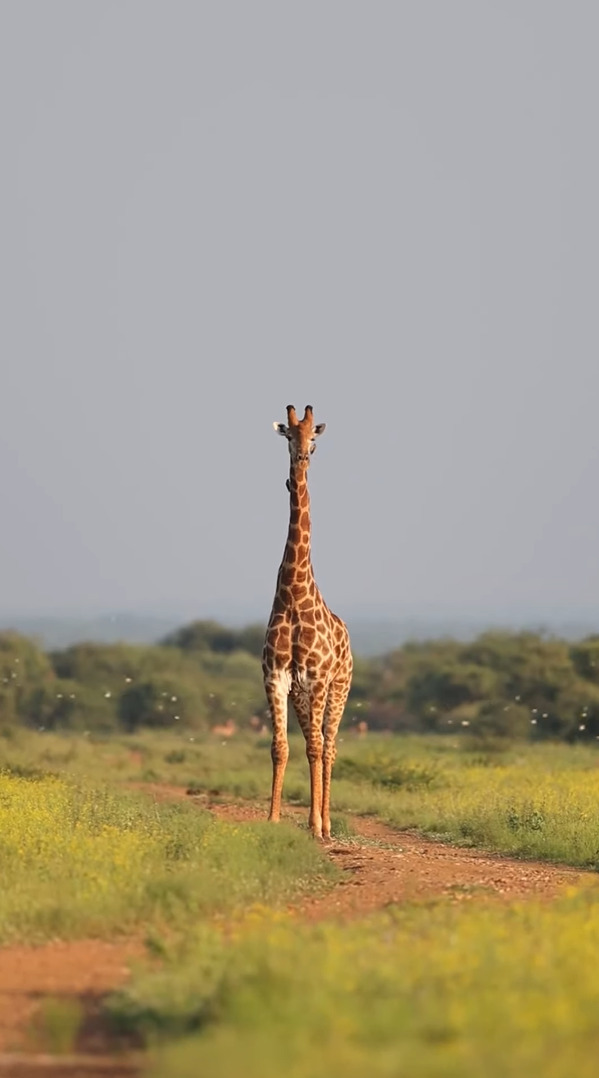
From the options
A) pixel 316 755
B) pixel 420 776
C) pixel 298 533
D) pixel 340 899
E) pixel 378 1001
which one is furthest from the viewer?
pixel 420 776

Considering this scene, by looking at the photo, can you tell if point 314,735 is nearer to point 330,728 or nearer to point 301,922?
point 330,728

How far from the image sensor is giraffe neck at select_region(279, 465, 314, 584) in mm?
18234

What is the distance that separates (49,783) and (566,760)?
47.6ft

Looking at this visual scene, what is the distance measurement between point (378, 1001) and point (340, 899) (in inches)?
201

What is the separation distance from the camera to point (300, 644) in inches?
701

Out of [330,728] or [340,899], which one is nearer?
[340,899]

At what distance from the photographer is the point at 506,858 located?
17609 mm

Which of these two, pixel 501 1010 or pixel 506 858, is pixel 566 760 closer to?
pixel 506 858

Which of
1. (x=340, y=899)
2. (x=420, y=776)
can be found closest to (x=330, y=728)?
(x=340, y=899)

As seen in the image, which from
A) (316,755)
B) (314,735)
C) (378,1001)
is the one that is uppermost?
(314,735)

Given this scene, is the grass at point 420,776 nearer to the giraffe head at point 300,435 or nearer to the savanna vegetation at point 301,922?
the savanna vegetation at point 301,922

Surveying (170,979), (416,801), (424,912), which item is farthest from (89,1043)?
(416,801)

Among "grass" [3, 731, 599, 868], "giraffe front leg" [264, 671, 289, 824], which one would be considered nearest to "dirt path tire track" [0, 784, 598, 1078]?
"grass" [3, 731, 599, 868]

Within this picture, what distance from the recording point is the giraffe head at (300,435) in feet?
58.7
